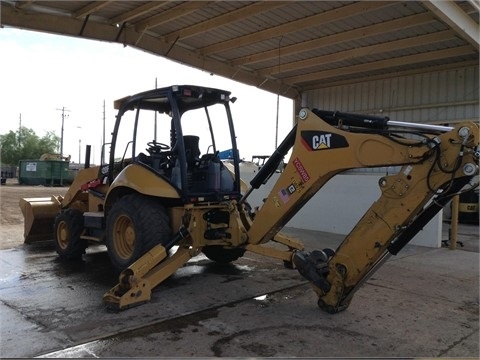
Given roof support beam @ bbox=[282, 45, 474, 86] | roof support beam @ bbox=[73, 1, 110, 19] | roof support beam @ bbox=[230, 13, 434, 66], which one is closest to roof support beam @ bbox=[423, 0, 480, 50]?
roof support beam @ bbox=[230, 13, 434, 66]

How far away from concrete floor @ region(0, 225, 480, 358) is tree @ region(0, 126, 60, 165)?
2926 inches

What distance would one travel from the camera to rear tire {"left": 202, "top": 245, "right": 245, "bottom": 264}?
281 inches

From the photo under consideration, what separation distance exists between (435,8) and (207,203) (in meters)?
5.61

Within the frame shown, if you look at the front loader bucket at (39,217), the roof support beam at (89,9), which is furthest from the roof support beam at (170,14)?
the front loader bucket at (39,217)

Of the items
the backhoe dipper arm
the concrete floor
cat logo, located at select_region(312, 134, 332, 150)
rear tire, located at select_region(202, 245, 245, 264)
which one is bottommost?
the concrete floor

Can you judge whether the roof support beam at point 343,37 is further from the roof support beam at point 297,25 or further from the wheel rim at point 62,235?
the wheel rim at point 62,235

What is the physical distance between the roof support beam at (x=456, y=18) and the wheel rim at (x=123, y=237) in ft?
20.9

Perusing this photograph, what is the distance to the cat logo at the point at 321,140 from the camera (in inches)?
177

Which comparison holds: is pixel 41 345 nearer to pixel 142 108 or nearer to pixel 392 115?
pixel 142 108

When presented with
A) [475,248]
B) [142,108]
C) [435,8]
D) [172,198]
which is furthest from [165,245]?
[475,248]

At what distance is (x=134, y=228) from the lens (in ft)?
19.4

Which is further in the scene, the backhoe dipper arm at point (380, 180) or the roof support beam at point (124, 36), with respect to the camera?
the roof support beam at point (124, 36)

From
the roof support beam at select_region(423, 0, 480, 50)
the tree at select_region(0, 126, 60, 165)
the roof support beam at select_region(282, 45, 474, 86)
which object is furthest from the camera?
the tree at select_region(0, 126, 60, 165)

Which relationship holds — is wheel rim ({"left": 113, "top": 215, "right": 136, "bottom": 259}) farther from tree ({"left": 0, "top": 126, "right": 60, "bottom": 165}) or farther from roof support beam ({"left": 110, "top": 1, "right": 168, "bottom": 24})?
tree ({"left": 0, "top": 126, "right": 60, "bottom": 165})
